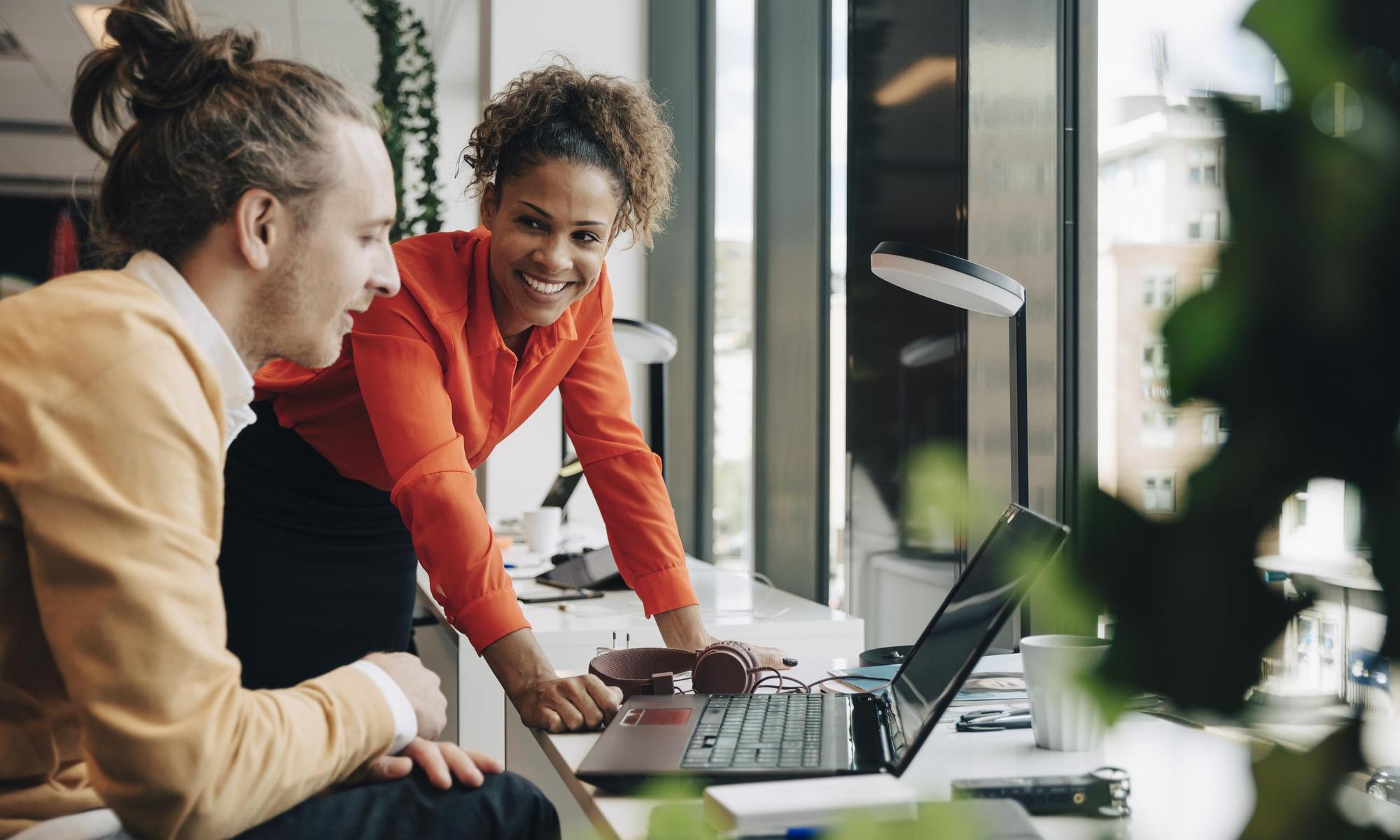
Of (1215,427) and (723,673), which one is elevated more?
(1215,427)

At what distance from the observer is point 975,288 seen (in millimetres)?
1312

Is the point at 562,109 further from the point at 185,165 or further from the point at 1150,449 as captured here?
the point at 1150,449

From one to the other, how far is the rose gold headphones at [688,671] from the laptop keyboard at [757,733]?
0.03m

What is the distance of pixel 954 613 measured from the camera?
111 centimetres

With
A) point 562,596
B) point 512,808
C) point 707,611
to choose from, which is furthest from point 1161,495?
point 562,596

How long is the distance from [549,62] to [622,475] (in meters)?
2.52

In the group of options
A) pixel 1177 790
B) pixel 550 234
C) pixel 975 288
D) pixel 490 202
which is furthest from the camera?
pixel 490 202

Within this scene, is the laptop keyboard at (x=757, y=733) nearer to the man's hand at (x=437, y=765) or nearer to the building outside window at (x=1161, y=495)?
the man's hand at (x=437, y=765)

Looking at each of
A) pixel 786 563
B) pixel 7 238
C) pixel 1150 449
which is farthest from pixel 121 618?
pixel 7 238

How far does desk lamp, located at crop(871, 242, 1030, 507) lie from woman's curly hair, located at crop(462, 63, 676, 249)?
420 mm

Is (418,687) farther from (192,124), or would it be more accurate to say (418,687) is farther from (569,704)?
(192,124)

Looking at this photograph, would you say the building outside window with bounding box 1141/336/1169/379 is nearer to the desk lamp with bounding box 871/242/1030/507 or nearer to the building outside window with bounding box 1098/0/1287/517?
the building outside window with bounding box 1098/0/1287/517

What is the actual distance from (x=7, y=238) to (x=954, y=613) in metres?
9.63

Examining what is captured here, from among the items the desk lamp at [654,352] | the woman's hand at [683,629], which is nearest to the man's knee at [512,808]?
the woman's hand at [683,629]
